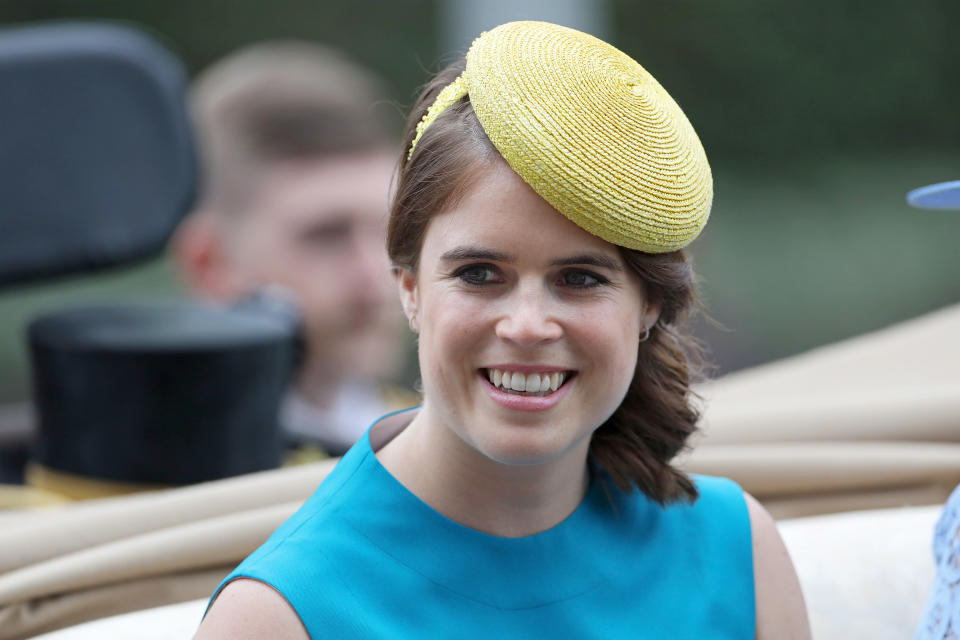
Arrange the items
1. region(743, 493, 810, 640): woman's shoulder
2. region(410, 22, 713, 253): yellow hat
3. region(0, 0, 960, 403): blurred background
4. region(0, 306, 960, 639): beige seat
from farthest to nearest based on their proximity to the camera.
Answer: region(0, 0, 960, 403): blurred background → region(0, 306, 960, 639): beige seat → region(743, 493, 810, 640): woman's shoulder → region(410, 22, 713, 253): yellow hat

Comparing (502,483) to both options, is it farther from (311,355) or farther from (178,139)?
(311,355)

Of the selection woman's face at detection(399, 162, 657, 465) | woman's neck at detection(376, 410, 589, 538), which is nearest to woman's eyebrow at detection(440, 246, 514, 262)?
woman's face at detection(399, 162, 657, 465)

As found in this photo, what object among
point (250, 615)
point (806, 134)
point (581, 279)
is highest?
point (581, 279)

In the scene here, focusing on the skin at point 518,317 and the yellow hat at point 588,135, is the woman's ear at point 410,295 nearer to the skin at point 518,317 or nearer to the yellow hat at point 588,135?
the skin at point 518,317

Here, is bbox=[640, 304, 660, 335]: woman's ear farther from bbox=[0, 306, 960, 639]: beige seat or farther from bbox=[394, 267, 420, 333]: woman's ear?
bbox=[0, 306, 960, 639]: beige seat

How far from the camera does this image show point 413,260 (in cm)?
160

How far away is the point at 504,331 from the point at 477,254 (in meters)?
0.09

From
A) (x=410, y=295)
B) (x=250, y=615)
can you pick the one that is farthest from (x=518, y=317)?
(x=250, y=615)

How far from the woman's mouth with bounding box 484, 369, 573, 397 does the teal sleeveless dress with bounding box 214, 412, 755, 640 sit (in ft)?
0.69

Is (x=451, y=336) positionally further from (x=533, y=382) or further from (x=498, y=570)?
(x=498, y=570)

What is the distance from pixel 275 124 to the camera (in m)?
3.96

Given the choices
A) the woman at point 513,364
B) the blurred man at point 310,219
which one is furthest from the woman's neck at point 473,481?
the blurred man at point 310,219

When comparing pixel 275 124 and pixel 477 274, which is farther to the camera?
pixel 275 124

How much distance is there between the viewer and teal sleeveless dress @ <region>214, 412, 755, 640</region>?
153 centimetres
